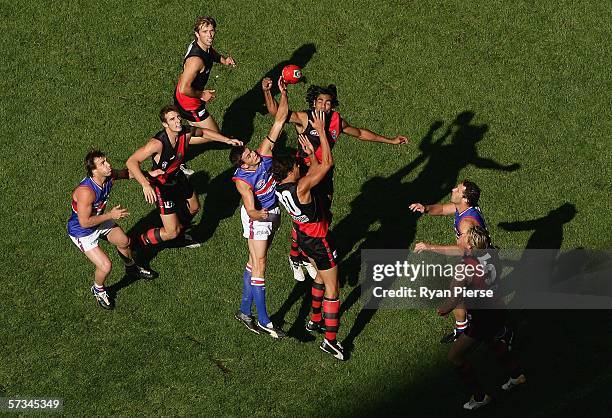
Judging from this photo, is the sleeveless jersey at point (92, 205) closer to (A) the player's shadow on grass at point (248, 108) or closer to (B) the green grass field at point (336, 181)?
(B) the green grass field at point (336, 181)

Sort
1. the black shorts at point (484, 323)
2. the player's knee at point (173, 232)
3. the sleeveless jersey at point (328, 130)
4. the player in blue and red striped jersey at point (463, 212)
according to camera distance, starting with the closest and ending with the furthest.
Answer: the black shorts at point (484, 323)
the player in blue and red striped jersey at point (463, 212)
the sleeveless jersey at point (328, 130)
the player's knee at point (173, 232)

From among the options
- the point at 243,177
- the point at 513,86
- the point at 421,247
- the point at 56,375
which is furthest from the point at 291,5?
the point at 56,375

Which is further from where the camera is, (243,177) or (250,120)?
(250,120)

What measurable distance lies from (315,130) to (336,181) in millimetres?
2156

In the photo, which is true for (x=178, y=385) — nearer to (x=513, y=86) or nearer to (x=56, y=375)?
(x=56, y=375)

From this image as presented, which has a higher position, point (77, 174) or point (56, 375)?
point (77, 174)

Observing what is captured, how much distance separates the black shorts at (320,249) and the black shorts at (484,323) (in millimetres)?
2306

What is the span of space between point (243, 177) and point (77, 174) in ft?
14.7

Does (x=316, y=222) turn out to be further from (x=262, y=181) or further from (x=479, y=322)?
(x=479, y=322)

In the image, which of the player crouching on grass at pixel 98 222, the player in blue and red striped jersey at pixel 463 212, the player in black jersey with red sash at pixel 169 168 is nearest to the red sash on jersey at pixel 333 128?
the player in black jersey with red sash at pixel 169 168

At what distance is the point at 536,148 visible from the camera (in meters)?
17.1

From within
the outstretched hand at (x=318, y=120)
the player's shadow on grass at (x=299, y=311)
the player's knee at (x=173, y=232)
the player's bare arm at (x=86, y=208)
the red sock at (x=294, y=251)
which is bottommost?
the player's shadow on grass at (x=299, y=311)

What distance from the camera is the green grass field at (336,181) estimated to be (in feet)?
44.9

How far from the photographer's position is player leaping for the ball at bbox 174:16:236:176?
16.1 meters
